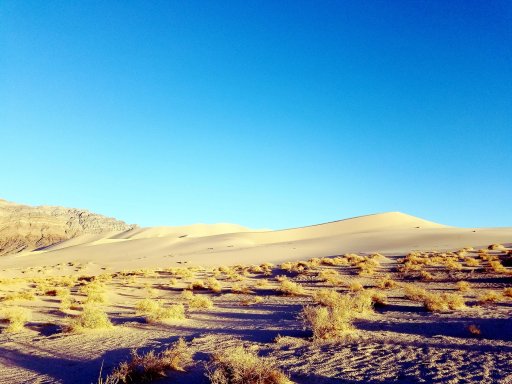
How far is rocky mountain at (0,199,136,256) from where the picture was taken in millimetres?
108312

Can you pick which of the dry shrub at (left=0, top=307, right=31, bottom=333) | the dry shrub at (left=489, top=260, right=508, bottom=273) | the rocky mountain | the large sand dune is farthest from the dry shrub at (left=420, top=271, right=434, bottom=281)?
the rocky mountain

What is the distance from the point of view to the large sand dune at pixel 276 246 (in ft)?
145

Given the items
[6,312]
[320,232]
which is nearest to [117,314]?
[6,312]

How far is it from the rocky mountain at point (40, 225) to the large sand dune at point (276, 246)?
45742 millimetres

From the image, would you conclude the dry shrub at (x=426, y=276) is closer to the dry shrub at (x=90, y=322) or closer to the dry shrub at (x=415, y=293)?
the dry shrub at (x=415, y=293)

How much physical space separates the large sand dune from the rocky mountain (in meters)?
45.7


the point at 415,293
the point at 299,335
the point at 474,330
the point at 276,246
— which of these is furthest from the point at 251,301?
the point at 276,246

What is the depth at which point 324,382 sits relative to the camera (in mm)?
6547

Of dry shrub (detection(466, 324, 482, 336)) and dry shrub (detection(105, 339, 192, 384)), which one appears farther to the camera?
dry shrub (detection(466, 324, 482, 336))

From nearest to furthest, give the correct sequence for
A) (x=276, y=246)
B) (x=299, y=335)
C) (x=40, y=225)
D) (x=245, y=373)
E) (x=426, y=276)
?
(x=245, y=373)
(x=299, y=335)
(x=426, y=276)
(x=276, y=246)
(x=40, y=225)

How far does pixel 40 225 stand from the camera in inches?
4742

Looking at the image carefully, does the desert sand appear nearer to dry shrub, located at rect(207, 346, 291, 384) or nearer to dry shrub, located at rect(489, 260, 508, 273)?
dry shrub, located at rect(489, 260, 508, 273)

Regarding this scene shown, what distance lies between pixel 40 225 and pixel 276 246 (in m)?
93.8

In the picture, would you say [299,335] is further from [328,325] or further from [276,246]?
[276,246]
